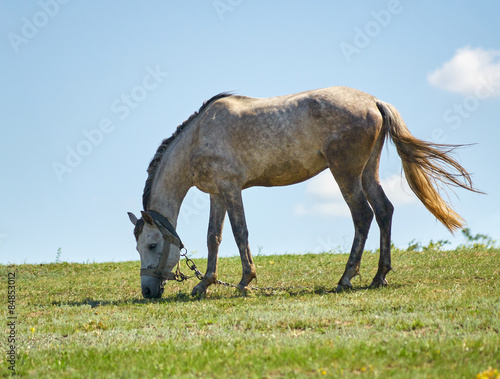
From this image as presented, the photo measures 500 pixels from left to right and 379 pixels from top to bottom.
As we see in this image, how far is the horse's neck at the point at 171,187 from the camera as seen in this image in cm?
967

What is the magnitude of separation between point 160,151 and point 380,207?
13.7ft

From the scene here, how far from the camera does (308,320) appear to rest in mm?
6137

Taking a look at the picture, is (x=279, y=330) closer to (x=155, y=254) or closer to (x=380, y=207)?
(x=380, y=207)

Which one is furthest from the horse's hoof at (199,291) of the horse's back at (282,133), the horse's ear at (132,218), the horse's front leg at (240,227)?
the horse's back at (282,133)

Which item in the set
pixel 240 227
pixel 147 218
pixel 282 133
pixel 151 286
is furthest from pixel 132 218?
pixel 282 133

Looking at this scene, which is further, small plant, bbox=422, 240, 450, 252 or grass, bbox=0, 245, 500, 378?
small plant, bbox=422, 240, 450, 252

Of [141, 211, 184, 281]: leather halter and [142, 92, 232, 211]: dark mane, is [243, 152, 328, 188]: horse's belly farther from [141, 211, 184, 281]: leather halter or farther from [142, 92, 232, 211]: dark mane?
[142, 92, 232, 211]: dark mane

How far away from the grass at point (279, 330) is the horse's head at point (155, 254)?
375mm

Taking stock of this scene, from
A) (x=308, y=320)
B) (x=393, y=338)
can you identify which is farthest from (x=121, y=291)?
(x=393, y=338)

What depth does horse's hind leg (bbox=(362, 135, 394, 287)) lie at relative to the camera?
8969 millimetres

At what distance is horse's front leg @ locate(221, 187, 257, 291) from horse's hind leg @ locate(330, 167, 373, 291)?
61.2 inches

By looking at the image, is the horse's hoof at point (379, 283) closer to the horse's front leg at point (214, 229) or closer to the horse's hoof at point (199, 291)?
the horse's front leg at point (214, 229)

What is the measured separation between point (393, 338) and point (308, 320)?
50.3 inches

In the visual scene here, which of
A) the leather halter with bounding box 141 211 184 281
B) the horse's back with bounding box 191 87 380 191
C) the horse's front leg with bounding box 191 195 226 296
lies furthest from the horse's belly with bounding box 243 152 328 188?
the leather halter with bounding box 141 211 184 281
